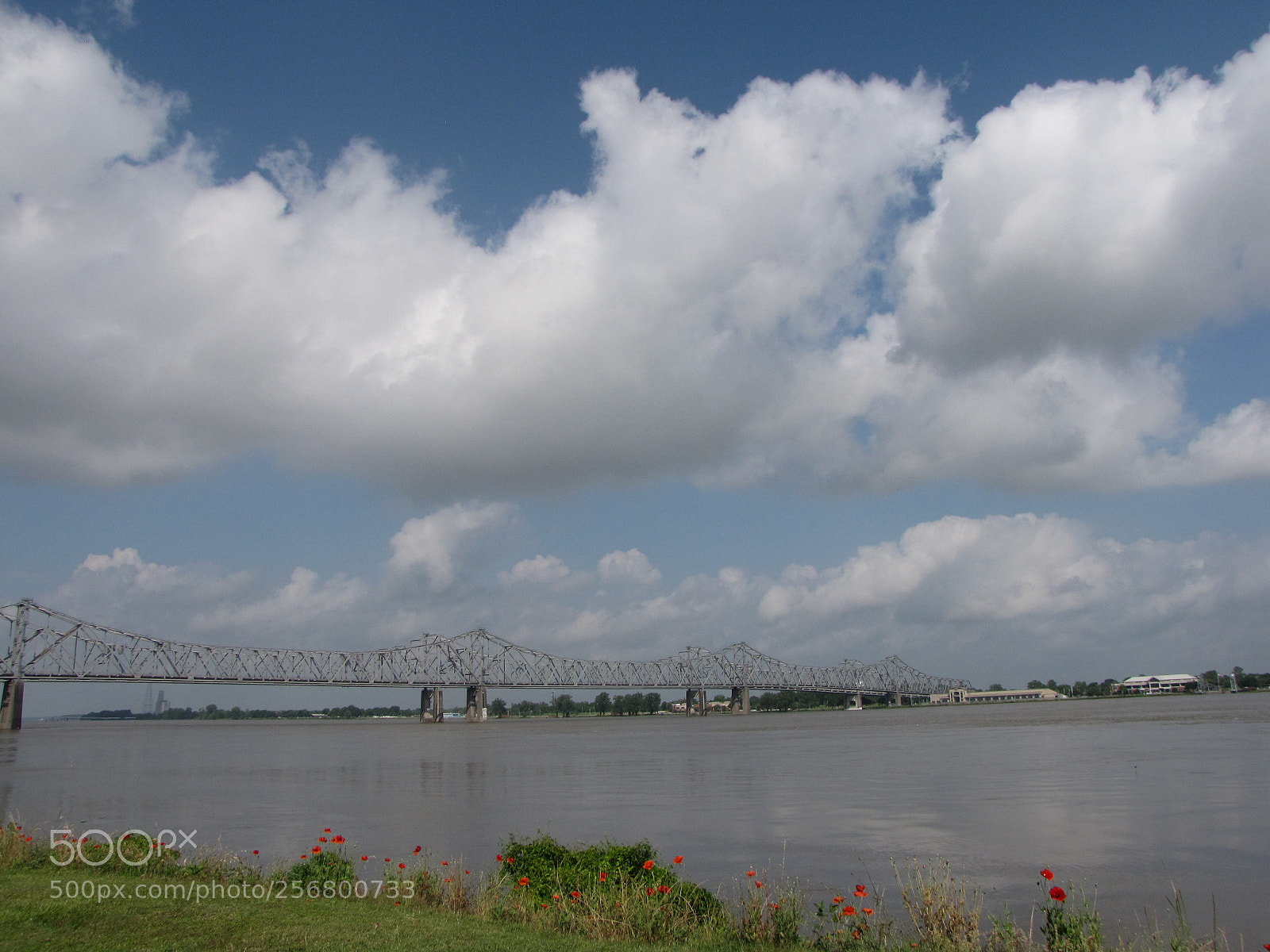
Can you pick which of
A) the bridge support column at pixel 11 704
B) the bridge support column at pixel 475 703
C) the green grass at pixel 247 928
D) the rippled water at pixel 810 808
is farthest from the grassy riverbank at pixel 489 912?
the bridge support column at pixel 475 703

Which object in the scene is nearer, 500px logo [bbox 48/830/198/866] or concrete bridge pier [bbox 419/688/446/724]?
500px logo [bbox 48/830/198/866]

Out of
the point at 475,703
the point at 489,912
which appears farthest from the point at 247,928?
the point at 475,703

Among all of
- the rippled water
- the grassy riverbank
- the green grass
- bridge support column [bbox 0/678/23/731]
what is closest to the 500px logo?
the grassy riverbank

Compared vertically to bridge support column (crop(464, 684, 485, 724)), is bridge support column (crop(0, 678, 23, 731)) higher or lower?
higher

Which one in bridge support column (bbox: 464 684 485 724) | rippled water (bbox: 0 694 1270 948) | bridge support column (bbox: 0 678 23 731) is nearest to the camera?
rippled water (bbox: 0 694 1270 948)

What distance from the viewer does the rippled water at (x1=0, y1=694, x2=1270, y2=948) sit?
16.9 metres

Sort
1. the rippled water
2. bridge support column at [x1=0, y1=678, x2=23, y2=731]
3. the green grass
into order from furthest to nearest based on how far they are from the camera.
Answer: bridge support column at [x1=0, y1=678, x2=23, y2=731] < the rippled water < the green grass

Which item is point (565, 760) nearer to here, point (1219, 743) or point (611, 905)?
point (1219, 743)

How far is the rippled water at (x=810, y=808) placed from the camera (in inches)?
664

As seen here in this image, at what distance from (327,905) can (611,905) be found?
3.83m

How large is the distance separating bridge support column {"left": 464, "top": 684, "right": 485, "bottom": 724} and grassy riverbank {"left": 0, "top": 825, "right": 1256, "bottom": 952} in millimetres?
169128

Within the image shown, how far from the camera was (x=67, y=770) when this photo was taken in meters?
46.7

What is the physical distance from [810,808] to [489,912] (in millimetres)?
16117

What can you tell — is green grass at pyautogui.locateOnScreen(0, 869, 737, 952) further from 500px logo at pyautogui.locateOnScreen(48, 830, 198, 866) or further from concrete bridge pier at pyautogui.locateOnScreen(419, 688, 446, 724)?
concrete bridge pier at pyautogui.locateOnScreen(419, 688, 446, 724)
